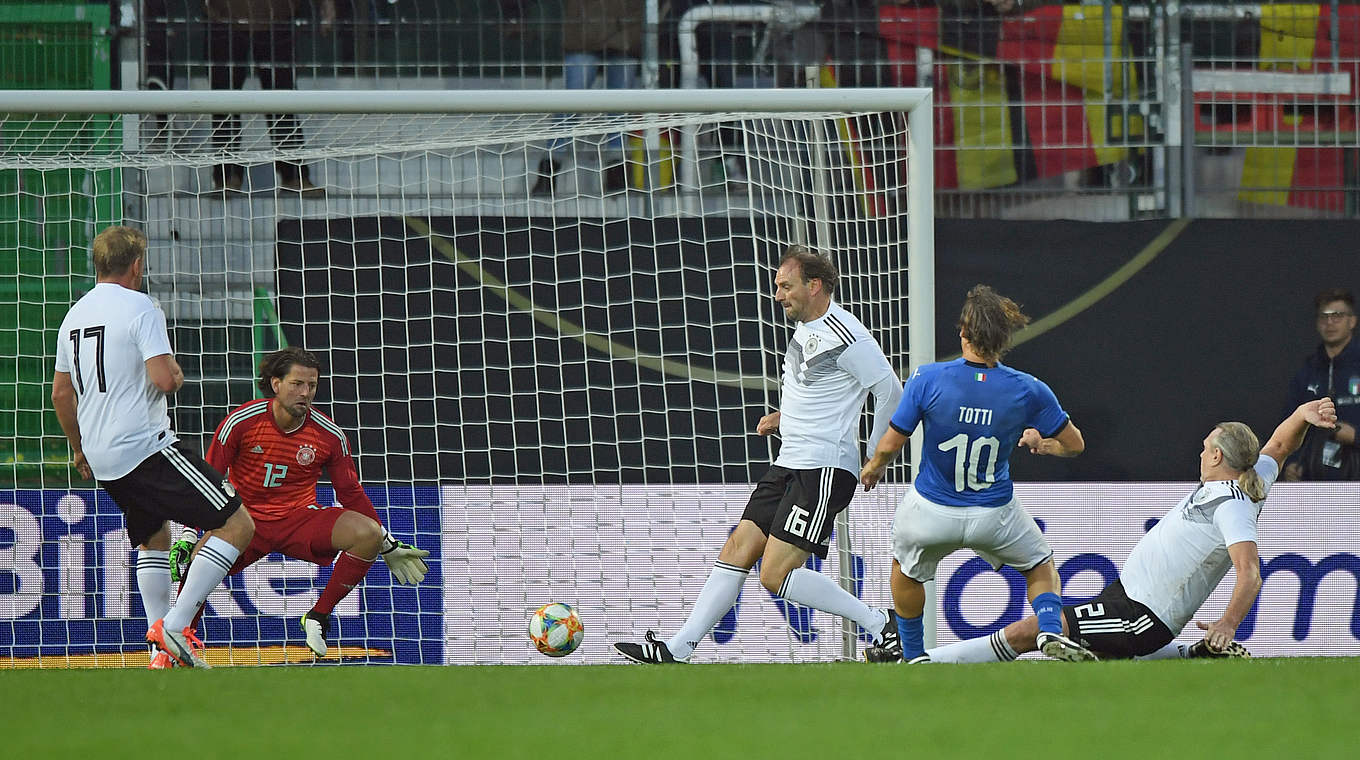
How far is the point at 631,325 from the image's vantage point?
8133 millimetres

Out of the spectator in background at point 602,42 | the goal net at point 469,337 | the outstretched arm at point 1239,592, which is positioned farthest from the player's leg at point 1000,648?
the spectator in background at point 602,42

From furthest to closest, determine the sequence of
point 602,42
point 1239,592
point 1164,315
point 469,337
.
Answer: point 602,42 → point 1164,315 → point 469,337 → point 1239,592

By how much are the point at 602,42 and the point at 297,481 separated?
3262 millimetres

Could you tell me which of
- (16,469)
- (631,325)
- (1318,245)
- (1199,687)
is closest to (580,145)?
(631,325)

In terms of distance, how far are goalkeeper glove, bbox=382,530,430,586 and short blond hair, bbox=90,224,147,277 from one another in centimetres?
172

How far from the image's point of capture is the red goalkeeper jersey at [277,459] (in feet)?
22.3

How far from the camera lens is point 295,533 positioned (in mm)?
6883

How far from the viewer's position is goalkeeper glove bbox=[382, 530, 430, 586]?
23.4 feet

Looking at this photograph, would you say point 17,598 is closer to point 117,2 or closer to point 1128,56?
point 117,2

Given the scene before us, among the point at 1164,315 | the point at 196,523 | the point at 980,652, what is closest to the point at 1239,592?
the point at 980,652

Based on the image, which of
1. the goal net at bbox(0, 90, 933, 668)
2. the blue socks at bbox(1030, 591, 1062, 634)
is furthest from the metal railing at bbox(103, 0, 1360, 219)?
the blue socks at bbox(1030, 591, 1062, 634)

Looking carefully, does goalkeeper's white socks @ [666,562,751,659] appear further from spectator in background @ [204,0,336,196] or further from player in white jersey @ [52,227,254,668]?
spectator in background @ [204,0,336,196]

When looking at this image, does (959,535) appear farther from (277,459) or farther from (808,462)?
(277,459)

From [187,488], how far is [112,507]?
6.32 feet
